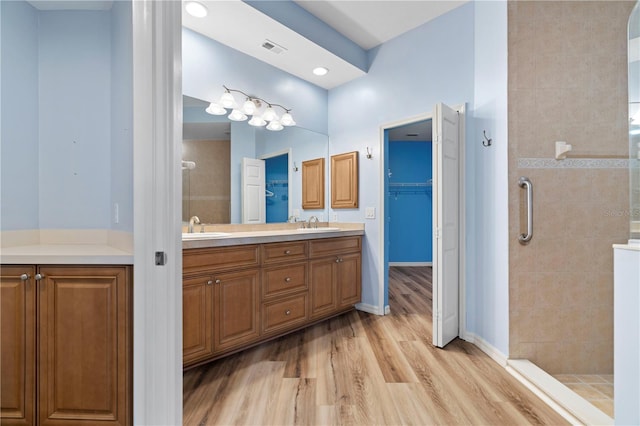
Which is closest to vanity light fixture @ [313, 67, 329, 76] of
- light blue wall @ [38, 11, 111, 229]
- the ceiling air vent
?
the ceiling air vent

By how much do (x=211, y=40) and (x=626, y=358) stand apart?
3344 millimetres

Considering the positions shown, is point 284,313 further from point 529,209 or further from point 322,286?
point 529,209

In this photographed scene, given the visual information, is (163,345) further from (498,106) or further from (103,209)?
(498,106)

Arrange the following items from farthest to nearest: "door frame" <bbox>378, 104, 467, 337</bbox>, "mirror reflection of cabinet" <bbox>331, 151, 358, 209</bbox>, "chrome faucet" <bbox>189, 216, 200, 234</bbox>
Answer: "mirror reflection of cabinet" <bbox>331, 151, 358, 209</bbox>
"door frame" <bbox>378, 104, 467, 337</bbox>
"chrome faucet" <bbox>189, 216, 200, 234</bbox>

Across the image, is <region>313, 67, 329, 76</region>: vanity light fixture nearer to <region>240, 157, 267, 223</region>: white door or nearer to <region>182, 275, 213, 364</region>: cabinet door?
<region>240, 157, 267, 223</region>: white door

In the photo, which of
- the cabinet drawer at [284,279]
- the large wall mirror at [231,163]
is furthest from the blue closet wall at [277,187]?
the cabinet drawer at [284,279]

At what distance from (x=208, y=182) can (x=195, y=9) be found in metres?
1.26

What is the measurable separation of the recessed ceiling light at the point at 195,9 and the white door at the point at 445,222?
1.87 meters

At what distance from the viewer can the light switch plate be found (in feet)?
10.6

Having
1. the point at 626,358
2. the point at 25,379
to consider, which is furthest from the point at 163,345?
the point at 626,358

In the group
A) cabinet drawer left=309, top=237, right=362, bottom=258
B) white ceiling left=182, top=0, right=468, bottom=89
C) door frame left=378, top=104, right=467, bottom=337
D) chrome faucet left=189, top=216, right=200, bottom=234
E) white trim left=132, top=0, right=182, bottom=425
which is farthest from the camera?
cabinet drawer left=309, top=237, right=362, bottom=258

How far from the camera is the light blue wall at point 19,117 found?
1620 millimetres

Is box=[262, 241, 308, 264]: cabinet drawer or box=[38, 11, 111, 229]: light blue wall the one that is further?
box=[262, 241, 308, 264]: cabinet drawer

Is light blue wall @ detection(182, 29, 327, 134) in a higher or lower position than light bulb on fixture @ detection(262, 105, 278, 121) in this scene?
higher
